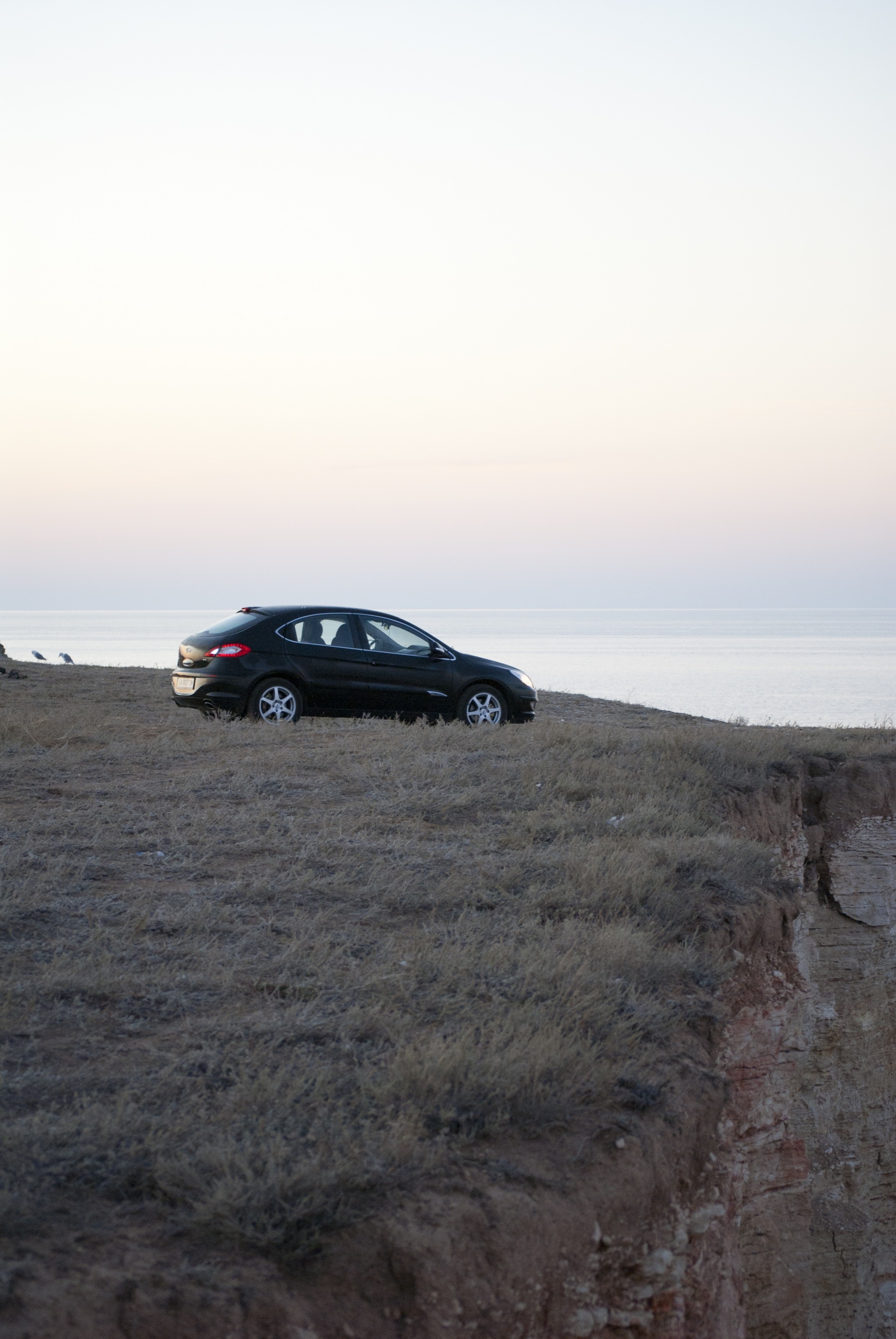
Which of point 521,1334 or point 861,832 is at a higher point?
point 861,832

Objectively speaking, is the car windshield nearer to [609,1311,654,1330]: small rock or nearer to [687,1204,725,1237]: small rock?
[687,1204,725,1237]: small rock

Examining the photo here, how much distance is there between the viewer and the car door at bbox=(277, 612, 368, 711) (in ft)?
41.4

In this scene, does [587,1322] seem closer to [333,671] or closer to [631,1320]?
[631,1320]

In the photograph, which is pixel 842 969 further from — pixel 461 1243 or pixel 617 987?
pixel 461 1243

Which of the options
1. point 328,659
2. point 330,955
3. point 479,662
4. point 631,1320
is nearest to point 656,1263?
point 631,1320

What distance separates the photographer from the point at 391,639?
43.1 feet

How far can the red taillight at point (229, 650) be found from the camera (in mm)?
12320

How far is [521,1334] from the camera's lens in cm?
343

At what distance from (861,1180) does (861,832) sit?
3.34 m

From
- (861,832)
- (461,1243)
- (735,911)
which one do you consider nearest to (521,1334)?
(461,1243)

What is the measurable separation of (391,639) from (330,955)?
8.10 meters

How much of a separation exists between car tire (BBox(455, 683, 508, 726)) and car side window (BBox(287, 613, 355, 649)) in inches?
66.0

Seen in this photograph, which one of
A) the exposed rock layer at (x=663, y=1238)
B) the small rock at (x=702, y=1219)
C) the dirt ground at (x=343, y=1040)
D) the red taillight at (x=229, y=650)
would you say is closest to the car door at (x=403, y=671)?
the red taillight at (x=229, y=650)

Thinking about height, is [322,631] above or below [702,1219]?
above
